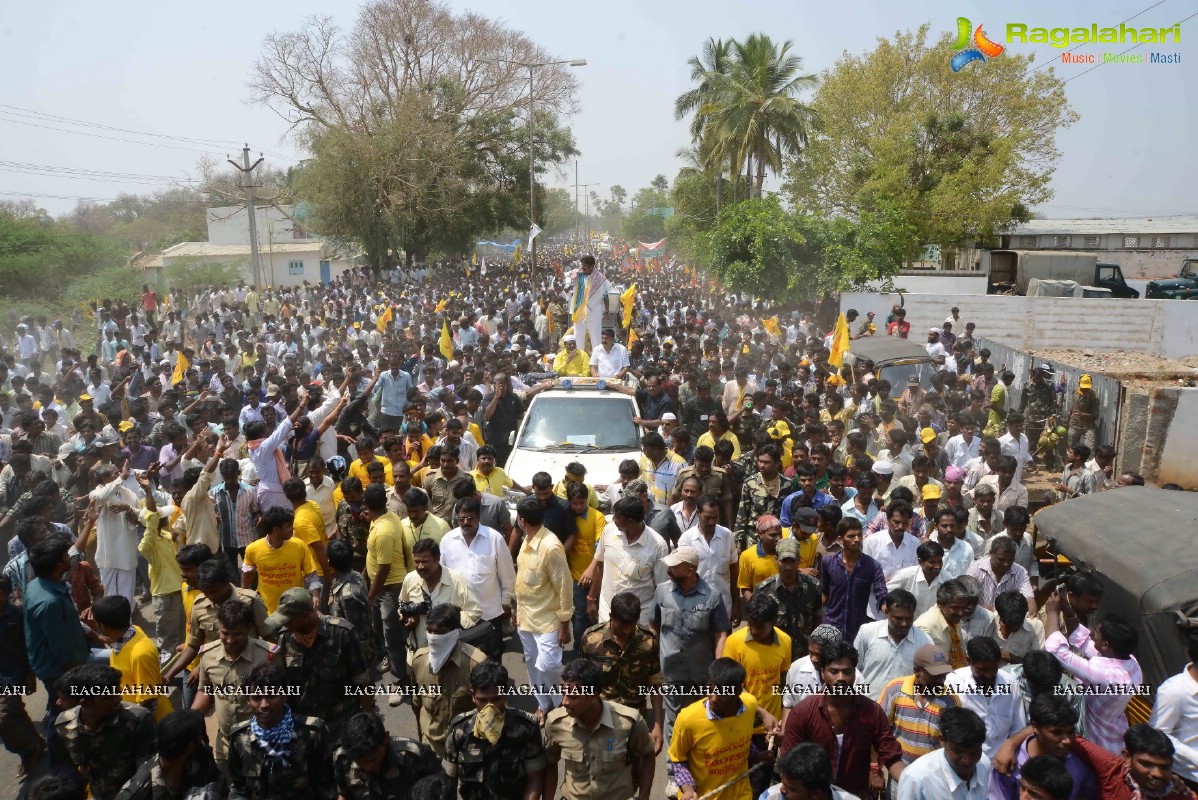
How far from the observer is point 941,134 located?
106 feet

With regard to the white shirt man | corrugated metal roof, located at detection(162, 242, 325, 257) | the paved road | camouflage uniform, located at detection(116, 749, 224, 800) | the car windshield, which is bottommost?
the paved road

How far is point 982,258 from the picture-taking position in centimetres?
3525

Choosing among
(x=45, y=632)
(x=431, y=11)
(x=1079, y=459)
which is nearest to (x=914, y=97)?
(x=431, y=11)

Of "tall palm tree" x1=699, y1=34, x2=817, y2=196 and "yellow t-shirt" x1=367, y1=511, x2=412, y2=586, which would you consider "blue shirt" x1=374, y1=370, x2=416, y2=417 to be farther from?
"tall palm tree" x1=699, y1=34, x2=817, y2=196

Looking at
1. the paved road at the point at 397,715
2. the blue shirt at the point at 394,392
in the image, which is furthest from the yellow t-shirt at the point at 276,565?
the blue shirt at the point at 394,392

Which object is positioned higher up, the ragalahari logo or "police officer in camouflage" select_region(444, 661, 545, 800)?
the ragalahari logo

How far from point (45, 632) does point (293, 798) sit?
2140mm

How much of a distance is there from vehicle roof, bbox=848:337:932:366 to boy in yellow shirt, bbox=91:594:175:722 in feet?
32.9

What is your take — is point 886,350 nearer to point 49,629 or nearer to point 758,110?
point 49,629

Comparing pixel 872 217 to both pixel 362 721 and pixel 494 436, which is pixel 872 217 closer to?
pixel 494 436

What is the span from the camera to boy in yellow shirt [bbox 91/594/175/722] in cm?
422

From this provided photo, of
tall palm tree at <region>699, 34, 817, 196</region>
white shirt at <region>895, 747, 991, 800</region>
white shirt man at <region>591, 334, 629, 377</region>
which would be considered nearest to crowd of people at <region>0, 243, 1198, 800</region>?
white shirt at <region>895, 747, 991, 800</region>

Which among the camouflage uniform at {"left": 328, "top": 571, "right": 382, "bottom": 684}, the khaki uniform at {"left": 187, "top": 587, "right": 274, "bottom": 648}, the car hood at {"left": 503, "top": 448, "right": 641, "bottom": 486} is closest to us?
the khaki uniform at {"left": 187, "top": 587, "right": 274, "bottom": 648}

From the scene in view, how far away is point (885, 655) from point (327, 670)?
278cm
